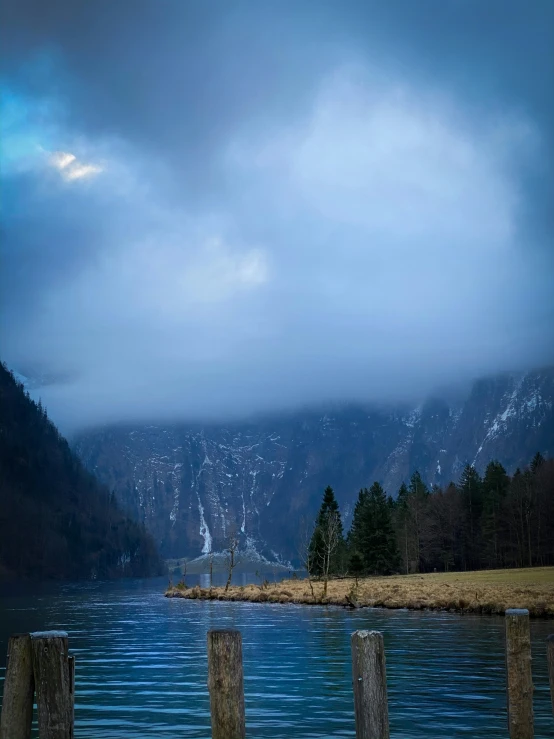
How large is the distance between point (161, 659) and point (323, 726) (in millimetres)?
19956

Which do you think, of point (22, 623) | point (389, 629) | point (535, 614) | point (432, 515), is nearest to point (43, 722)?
point (389, 629)

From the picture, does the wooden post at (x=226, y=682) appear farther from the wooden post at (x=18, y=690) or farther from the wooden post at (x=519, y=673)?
the wooden post at (x=519, y=673)

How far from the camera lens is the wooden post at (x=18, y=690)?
1288 centimetres

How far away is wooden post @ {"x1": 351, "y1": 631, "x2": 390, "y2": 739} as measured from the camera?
12.7 m

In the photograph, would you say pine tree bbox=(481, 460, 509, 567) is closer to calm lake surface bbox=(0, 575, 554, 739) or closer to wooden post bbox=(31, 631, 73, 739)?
calm lake surface bbox=(0, 575, 554, 739)

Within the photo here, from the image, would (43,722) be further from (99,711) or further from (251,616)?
(251,616)

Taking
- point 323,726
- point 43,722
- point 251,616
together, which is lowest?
point 251,616

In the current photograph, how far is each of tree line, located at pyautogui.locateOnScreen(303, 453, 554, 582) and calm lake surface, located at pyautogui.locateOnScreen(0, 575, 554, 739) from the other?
65468mm

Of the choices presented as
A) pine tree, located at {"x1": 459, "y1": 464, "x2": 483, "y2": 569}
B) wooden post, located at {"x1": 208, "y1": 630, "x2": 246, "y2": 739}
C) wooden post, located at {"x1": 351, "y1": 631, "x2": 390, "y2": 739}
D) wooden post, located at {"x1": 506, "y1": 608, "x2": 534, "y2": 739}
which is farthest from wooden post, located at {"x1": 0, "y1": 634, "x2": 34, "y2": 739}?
pine tree, located at {"x1": 459, "y1": 464, "x2": 483, "y2": 569}

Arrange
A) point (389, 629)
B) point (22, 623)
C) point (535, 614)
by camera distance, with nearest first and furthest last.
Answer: point (389, 629), point (535, 614), point (22, 623)

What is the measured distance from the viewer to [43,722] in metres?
12.7

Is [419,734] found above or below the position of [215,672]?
below

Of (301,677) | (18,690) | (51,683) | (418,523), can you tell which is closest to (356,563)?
(418,523)

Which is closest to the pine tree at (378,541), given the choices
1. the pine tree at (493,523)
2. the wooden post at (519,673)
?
the pine tree at (493,523)
